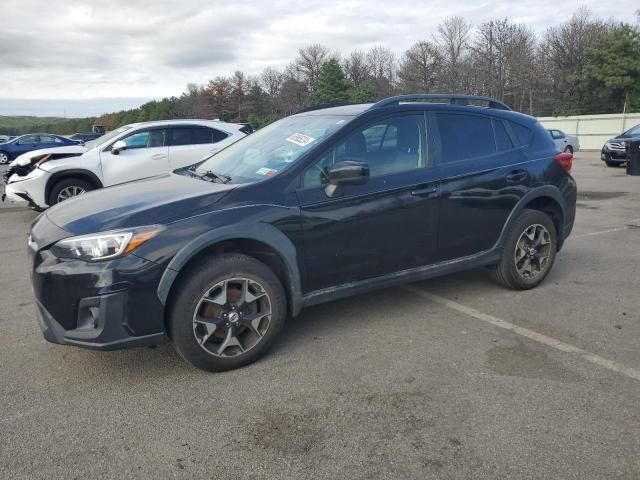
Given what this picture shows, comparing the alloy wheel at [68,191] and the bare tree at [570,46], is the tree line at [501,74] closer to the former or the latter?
the bare tree at [570,46]

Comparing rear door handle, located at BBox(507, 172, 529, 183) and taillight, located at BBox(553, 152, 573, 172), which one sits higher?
taillight, located at BBox(553, 152, 573, 172)

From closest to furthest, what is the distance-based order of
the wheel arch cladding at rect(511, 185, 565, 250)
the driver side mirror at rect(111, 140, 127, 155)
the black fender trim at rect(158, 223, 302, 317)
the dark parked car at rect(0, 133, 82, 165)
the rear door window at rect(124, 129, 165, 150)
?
the black fender trim at rect(158, 223, 302, 317), the wheel arch cladding at rect(511, 185, 565, 250), the driver side mirror at rect(111, 140, 127, 155), the rear door window at rect(124, 129, 165, 150), the dark parked car at rect(0, 133, 82, 165)

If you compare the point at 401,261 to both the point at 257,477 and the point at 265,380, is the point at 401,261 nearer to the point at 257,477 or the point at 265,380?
the point at 265,380

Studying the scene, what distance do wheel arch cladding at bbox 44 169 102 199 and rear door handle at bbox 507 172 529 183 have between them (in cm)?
705

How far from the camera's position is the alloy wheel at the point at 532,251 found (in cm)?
492

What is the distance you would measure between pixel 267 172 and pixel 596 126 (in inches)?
1354

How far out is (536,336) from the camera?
4.02 metres

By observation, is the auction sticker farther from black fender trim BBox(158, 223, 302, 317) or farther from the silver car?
the silver car

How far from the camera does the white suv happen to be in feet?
29.7

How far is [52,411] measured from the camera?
3102mm

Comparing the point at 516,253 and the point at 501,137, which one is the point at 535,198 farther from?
the point at 501,137

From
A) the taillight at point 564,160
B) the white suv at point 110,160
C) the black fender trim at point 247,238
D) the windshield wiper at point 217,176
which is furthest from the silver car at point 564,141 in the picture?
the black fender trim at point 247,238

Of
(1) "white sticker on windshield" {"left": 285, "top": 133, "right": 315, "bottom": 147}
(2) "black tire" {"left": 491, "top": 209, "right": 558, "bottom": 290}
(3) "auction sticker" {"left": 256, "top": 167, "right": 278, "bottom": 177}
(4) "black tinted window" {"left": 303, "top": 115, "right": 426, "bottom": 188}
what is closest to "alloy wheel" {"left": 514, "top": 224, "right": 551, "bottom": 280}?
(2) "black tire" {"left": 491, "top": 209, "right": 558, "bottom": 290}

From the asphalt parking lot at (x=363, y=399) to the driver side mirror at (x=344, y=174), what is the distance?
1148mm
